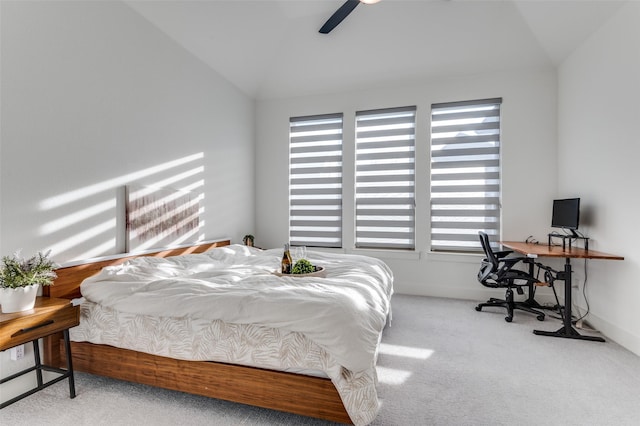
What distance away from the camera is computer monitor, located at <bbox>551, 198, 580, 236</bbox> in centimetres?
352

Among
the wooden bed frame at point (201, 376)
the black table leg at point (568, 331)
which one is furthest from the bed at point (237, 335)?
the black table leg at point (568, 331)

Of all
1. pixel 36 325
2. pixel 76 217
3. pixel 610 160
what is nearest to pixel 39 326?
pixel 36 325

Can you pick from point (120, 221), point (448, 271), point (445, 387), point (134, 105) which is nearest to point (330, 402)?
point (445, 387)

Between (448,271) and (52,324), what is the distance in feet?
14.4

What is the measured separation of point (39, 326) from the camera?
6.55 ft

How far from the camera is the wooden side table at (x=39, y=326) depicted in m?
1.86

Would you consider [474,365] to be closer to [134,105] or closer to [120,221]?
[120,221]

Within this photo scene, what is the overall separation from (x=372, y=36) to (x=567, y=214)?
10.6 ft

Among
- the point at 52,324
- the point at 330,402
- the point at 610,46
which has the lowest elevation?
the point at 330,402

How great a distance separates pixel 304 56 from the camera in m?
4.84

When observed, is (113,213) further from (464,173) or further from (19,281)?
(464,173)

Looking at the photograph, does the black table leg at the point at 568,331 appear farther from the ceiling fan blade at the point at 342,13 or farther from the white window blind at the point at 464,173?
the ceiling fan blade at the point at 342,13

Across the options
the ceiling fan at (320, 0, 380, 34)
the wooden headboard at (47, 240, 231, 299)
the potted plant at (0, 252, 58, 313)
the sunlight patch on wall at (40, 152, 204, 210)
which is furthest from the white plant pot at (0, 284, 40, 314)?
the ceiling fan at (320, 0, 380, 34)

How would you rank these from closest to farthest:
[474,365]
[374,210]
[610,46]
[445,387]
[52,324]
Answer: [52,324] < [445,387] < [474,365] < [610,46] < [374,210]
